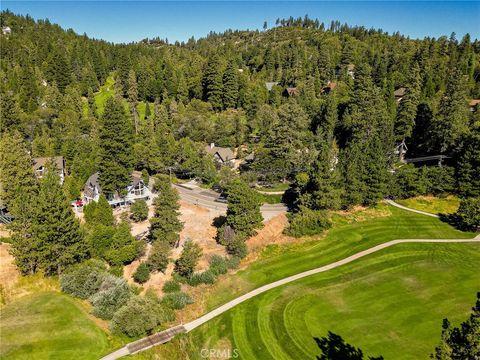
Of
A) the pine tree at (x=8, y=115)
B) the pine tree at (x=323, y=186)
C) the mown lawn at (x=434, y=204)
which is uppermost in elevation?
the pine tree at (x=8, y=115)

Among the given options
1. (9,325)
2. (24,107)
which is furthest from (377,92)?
(24,107)

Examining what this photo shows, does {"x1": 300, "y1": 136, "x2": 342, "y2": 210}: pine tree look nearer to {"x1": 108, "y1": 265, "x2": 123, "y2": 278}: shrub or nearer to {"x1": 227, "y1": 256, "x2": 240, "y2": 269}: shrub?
{"x1": 227, "y1": 256, "x2": 240, "y2": 269}: shrub

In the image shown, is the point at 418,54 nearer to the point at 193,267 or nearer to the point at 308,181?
the point at 308,181

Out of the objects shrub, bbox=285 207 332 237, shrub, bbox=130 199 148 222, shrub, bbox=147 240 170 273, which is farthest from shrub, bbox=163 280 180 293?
shrub, bbox=130 199 148 222

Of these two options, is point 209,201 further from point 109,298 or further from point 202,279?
point 109,298

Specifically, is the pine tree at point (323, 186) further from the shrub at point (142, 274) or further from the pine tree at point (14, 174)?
the pine tree at point (14, 174)

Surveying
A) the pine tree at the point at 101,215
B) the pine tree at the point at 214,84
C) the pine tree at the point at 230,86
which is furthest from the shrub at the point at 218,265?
the pine tree at the point at 230,86

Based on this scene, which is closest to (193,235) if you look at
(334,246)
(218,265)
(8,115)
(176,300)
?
(218,265)
